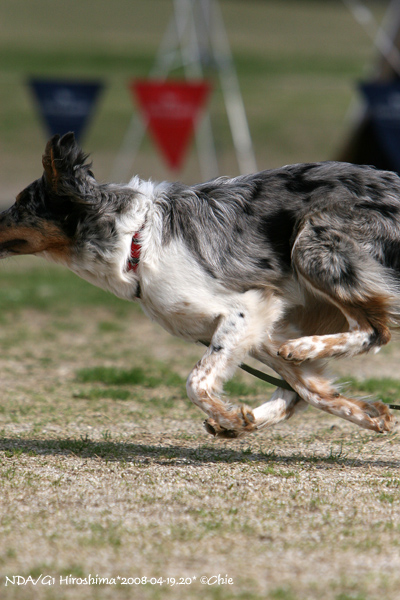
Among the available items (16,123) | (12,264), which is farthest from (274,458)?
(16,123)

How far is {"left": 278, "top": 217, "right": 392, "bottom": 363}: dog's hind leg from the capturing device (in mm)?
4293

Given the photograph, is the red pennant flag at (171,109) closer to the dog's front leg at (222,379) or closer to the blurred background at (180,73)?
the blurred background at (180,73)

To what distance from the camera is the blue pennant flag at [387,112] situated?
11.1 meters

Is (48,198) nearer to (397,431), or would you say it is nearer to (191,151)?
(397,431)

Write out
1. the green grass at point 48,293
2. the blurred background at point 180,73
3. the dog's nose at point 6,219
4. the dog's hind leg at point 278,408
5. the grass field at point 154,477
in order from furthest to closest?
the blurred background at point 180,73 < the green grass at point 48,293 < the dog's nose at point 6,219 < the dog's hind leg at point 278,408 < the grass field at point 154,477

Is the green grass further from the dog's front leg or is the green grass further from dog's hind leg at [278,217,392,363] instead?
dog's hind leg at [278,217,392,363]

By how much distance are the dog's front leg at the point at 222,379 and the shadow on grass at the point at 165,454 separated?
0.80 feet

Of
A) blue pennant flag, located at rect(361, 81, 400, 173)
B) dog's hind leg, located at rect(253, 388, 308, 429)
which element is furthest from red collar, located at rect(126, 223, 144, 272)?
blue pennant flag, located at rect(361, 81, 400, 173)

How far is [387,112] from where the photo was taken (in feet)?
36.3

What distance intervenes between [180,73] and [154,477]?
26.0m

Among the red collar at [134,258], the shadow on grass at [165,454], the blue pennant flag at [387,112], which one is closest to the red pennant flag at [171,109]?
the blue pennant flag at [387,112]

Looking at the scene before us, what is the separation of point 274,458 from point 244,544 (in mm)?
1277

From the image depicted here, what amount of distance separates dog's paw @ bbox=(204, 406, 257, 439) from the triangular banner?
9103 mm

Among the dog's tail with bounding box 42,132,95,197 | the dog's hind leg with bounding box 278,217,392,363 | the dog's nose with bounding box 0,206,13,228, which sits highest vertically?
the dog's tail with bounding box 42,132,95,197
